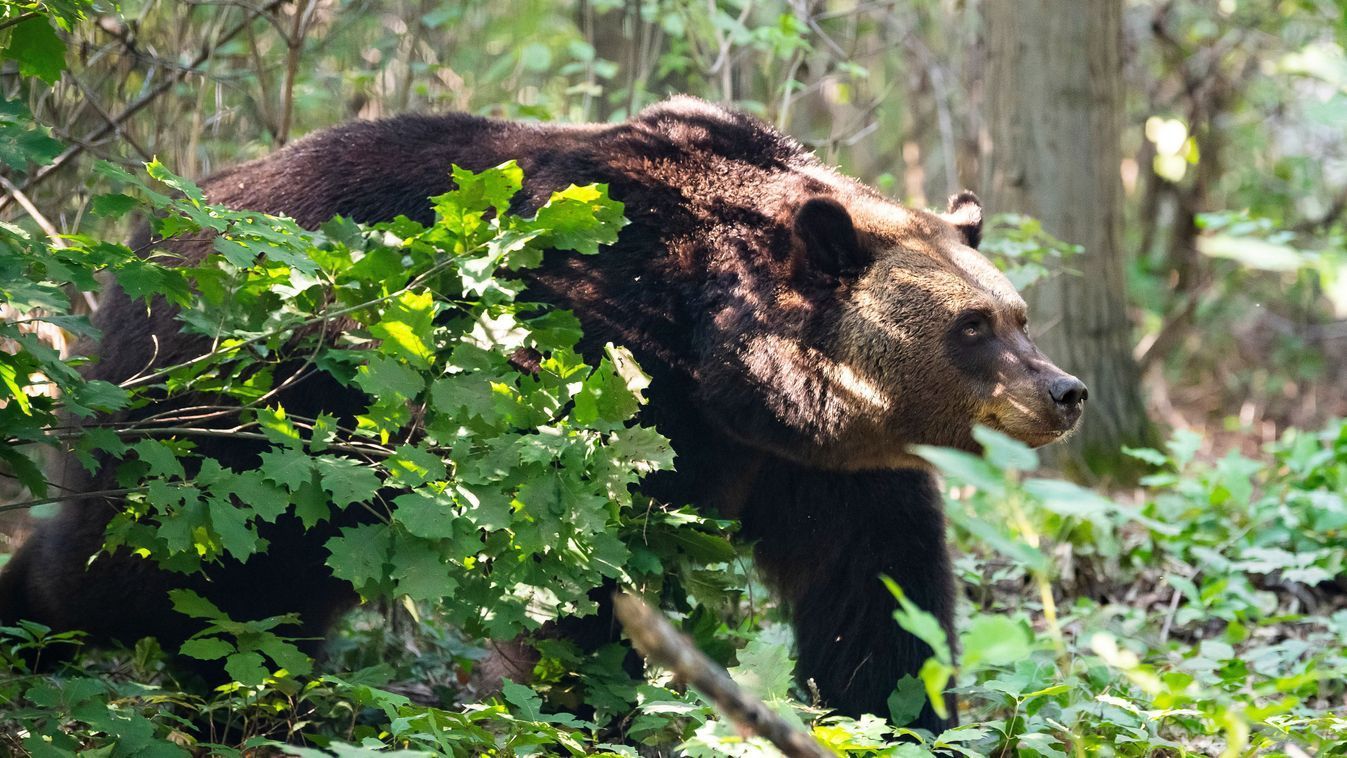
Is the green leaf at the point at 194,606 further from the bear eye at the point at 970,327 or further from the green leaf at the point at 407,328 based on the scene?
the bear eye at the point at 970,327

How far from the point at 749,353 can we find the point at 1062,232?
4699 millimetres

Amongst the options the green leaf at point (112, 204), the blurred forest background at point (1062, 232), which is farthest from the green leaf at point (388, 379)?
the blurred forest background at point (1062, 232)

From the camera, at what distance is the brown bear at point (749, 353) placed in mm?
4621

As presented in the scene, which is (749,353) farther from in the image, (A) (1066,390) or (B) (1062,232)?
(B) (1062,232)

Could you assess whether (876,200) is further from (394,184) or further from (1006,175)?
(1006,175)

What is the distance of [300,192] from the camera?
5043 mm

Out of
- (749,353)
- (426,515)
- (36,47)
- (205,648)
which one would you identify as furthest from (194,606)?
(749,353)

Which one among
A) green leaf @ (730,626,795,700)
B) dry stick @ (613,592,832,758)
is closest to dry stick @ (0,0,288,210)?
green leaf @ (730,626,795,700)

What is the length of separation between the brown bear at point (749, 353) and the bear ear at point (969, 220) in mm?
10

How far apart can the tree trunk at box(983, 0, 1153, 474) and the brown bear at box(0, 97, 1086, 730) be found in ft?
12.2

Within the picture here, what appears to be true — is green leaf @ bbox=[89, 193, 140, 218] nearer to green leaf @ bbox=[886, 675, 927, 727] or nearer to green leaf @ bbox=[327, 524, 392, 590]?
green leaf @ bbox=[327, 524, 392, 590]

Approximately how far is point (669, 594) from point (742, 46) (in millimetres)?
4961

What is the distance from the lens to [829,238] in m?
4.64

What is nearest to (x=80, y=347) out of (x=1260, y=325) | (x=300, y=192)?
(x=300, y=192)
